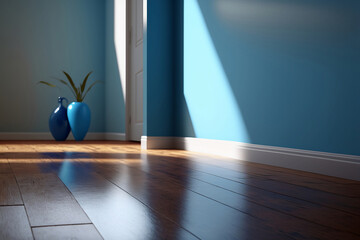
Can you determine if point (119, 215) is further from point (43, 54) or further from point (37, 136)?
point (43, 54)

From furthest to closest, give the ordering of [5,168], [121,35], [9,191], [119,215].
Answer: [121,35]
[5,168]
[9,191]
[119,215]

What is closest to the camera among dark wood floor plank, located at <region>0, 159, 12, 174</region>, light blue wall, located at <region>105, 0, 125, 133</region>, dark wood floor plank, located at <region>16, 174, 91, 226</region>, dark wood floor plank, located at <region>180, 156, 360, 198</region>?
dark wood floor plank, located at <region>16, 174, 91, 226</region>

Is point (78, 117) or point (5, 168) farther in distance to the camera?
point (78, 117)

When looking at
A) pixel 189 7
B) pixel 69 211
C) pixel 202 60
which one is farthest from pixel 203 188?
pixel 189 7

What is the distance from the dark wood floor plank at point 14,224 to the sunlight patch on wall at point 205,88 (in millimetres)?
1510

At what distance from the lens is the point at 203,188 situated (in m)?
1.27

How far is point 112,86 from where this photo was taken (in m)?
5.30

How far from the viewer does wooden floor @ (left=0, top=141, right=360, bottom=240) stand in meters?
0.77

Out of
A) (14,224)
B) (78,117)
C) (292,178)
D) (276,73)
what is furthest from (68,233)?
(78,117)

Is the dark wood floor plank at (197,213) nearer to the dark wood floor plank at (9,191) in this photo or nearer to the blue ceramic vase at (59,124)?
the dark wood floor plank at (9,191)

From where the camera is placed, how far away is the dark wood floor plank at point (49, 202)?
847mm

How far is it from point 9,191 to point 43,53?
4.44m

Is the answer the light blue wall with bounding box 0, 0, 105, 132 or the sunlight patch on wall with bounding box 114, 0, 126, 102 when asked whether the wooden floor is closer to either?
the sunlight patch on wall with bounding box 114, 0, 126, 102

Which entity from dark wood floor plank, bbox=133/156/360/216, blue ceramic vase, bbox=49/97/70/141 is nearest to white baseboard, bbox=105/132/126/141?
blue ceramic vase, bbox=49/97/70/141
